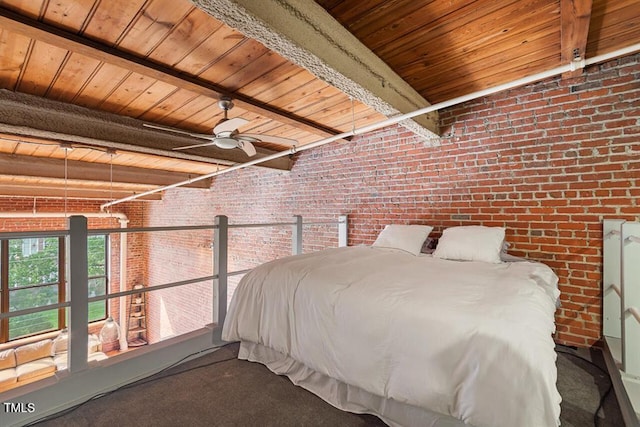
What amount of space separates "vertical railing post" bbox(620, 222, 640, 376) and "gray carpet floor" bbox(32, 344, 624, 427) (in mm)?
274

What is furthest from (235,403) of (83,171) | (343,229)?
(83,171)

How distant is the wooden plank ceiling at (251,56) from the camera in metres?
1.77

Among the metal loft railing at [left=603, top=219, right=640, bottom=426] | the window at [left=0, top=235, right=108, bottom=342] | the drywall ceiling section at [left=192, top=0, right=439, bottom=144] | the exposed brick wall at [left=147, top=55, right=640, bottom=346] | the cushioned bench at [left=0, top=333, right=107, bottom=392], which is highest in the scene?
the drywall ceiling section at [left=192, top=0, right=439, bottom=144]

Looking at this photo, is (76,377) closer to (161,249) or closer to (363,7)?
(363,7)

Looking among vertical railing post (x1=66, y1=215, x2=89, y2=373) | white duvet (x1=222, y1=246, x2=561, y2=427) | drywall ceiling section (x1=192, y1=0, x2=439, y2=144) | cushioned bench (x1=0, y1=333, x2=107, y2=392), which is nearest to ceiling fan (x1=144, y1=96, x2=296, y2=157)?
drywall ceiling section (x1=192, y1=0, x2=439, y2=144)

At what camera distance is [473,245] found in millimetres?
2672

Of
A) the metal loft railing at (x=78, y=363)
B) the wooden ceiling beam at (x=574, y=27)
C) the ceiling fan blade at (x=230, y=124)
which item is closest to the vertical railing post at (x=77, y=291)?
the metal loft railing at (x=78, y=363)

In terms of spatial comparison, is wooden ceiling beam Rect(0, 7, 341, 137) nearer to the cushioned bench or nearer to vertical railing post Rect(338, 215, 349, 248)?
vertical railing post Rect(338, 215, 349, 248)

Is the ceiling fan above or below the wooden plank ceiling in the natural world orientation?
below

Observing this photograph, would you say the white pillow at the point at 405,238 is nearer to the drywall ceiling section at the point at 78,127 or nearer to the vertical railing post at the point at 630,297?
the vertical railing post at the point at 630,297

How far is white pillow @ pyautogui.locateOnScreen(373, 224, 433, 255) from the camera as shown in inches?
121

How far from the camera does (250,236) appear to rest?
573cm

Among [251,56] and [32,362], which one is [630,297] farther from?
[32,362]

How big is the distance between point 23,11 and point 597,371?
4362 millimetres
